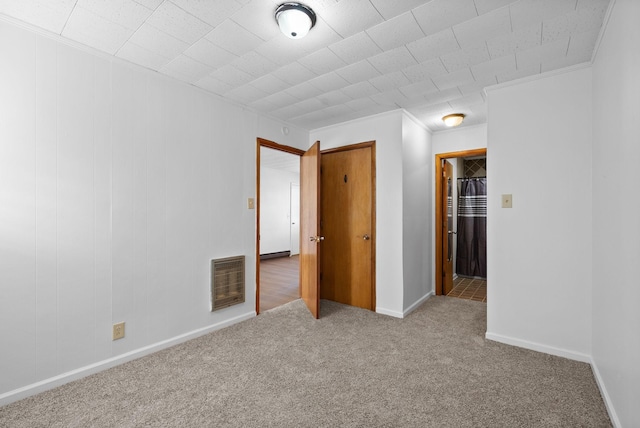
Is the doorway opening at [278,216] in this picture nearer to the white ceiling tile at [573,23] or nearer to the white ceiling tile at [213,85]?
the white ceiling tile at [213,85]

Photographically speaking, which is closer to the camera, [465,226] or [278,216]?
[465,226]

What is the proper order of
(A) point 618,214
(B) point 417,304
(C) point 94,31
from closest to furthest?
(A) point 618,214, (C) point 94,31, (B) point 417,304

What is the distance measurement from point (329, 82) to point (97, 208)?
2136 millimetres

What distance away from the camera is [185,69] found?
95.2 inches

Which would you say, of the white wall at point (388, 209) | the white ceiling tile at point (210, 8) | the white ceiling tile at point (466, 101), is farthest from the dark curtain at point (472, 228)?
the white ceiling tile at point (210, 8)

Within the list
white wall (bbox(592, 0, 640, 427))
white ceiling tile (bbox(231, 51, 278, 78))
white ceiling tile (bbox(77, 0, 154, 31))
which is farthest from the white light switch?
white ceiling tile (bbox(77, 0, 154, 31))

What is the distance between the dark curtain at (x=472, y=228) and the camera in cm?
517

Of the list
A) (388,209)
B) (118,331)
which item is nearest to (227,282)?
(118,331)

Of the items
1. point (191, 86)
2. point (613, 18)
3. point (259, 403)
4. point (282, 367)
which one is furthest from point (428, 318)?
point (191, 86)

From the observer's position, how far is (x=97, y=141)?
2.15m

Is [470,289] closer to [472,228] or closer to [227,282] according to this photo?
[472,228]

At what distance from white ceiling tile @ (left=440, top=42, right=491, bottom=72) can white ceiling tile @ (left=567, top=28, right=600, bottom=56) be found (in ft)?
1.66

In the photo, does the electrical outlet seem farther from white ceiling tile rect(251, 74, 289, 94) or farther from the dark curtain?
the dark curtain

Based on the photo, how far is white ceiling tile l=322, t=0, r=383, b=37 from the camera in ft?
5.44
